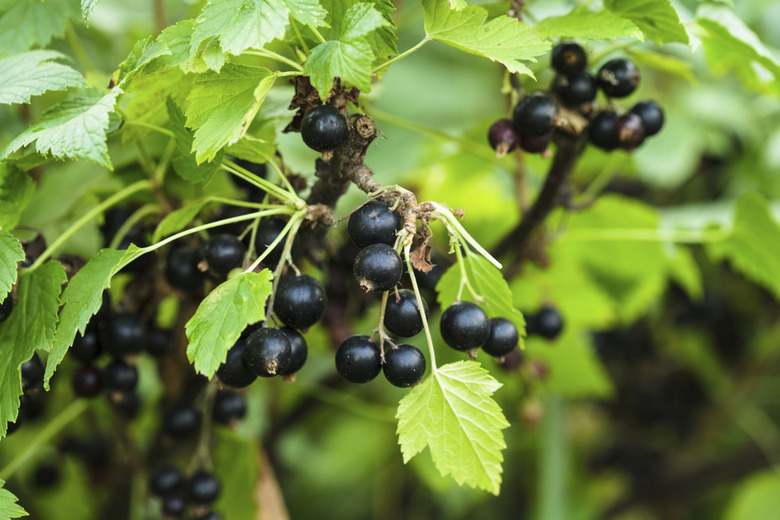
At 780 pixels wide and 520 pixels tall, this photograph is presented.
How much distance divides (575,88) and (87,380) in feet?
2.84

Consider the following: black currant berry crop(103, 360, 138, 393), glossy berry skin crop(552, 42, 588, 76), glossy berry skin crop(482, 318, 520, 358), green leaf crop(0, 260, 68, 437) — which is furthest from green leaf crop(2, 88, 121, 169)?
glossy berry skin crop(552, 42, 588, 76)

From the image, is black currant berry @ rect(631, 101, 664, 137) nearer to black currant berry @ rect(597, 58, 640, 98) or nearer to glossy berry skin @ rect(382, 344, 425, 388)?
black currant berry @ rect(597, 58, 640, 98)

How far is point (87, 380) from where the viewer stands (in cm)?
98

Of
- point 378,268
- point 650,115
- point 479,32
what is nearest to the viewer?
point 378,268

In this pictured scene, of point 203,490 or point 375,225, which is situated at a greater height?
point 375,225

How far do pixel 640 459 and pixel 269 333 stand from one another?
1689mm

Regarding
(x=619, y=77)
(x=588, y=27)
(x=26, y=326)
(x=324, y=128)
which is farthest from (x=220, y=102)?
(x=619, y=77)

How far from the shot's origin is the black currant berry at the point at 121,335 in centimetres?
90

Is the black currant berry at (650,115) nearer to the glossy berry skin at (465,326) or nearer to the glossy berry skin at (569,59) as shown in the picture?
the glossy berry skin at (569,59)

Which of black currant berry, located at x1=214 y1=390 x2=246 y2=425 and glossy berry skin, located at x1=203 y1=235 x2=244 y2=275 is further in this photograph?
black currant berry, located at x1=214 y1=390 x2=246 y2=425

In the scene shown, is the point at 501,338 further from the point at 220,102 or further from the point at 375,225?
the point at 220,102

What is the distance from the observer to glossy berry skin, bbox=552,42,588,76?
3.17 feet

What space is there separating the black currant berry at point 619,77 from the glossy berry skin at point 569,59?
4 cm

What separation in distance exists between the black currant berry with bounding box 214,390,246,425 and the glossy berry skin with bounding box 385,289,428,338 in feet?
1.64
